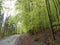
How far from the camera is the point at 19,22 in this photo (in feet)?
40.6

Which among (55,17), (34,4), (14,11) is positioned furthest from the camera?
(14,11)

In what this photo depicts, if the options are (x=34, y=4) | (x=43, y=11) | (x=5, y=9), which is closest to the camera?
(x=43, y=11)

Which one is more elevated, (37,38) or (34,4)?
(34,4)

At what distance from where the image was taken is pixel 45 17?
972cm

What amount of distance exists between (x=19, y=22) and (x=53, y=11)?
382 centimetres

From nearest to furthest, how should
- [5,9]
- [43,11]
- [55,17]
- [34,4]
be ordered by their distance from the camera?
[55,17]
[43,11]
[34,4]
[5,9]

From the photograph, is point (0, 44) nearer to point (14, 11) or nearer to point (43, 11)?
point (14, 11)

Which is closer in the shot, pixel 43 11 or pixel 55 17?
pixel 55 17

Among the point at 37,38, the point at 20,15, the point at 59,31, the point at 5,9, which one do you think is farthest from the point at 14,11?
the point at 59,31

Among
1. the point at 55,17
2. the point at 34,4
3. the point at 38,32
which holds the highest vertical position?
the point at 34,4

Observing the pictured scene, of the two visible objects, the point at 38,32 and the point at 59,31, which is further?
the point at 38,32

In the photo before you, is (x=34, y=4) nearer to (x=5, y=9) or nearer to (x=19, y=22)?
(x=19, y=22)

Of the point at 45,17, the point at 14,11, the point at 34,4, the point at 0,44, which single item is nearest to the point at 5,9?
the point at 14,11

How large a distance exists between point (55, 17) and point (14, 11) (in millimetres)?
3952
